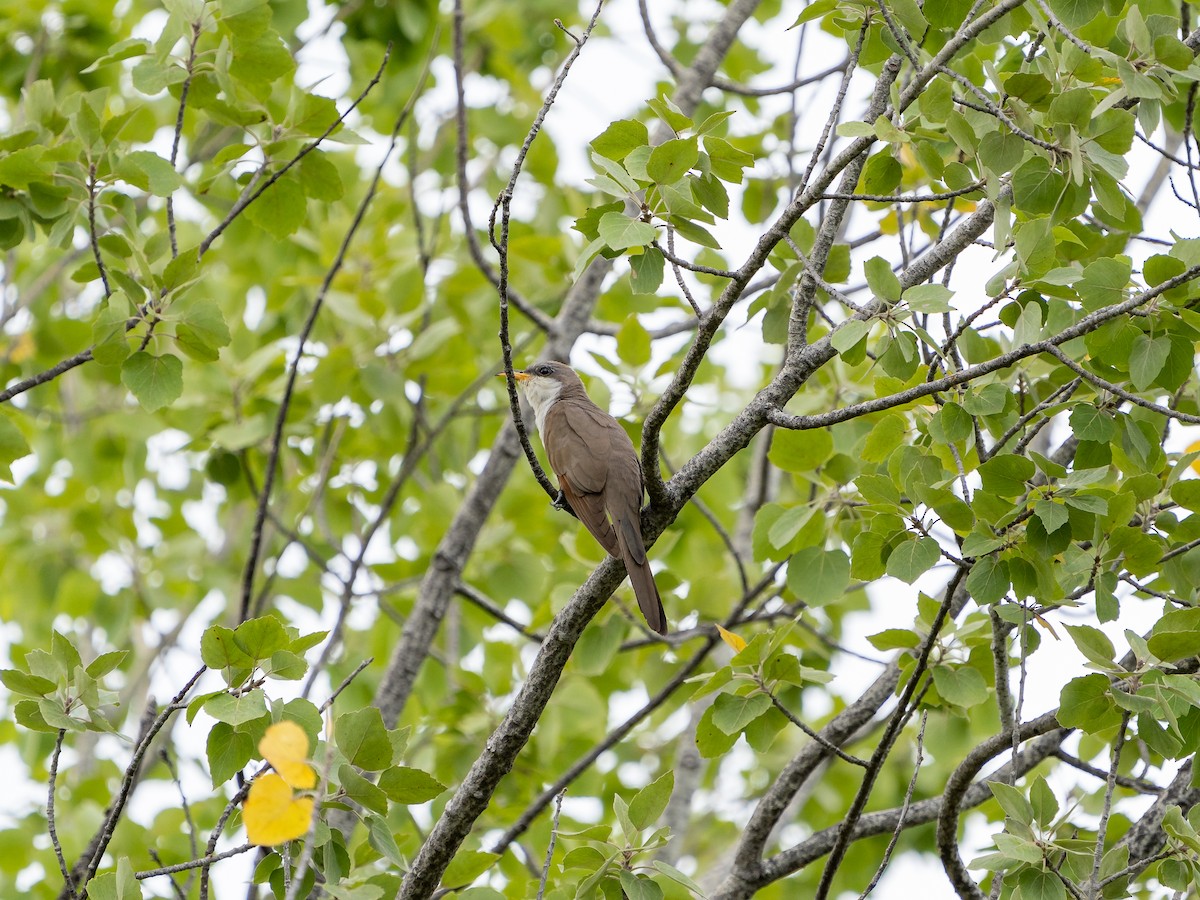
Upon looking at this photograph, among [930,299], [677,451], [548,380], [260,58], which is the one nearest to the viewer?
[930,299]

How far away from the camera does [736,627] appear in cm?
550

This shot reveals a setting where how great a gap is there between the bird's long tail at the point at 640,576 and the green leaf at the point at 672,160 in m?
1.30

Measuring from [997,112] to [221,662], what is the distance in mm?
2509

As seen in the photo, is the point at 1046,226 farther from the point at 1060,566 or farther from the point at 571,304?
the point at 571,304

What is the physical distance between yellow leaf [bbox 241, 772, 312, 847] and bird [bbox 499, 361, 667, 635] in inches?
62.4

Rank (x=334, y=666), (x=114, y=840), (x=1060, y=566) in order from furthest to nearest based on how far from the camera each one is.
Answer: (x=334, y=666) < (x=114, y=840) < (x=1060, y=566)

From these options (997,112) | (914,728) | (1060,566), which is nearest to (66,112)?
(997,112)

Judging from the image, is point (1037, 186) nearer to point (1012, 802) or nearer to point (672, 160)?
point (672, 160)

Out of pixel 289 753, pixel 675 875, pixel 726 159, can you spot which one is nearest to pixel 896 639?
pixel 675 875

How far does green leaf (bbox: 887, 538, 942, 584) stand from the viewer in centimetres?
335

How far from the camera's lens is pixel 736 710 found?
352 centimetres

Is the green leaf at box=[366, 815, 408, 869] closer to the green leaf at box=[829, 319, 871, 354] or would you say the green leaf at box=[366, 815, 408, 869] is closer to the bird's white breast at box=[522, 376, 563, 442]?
the green leaf at box=[829, 319, 871, 354]

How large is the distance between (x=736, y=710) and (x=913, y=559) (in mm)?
717

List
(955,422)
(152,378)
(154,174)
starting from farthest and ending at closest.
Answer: (154,174)
(152,378)
(955,422)
